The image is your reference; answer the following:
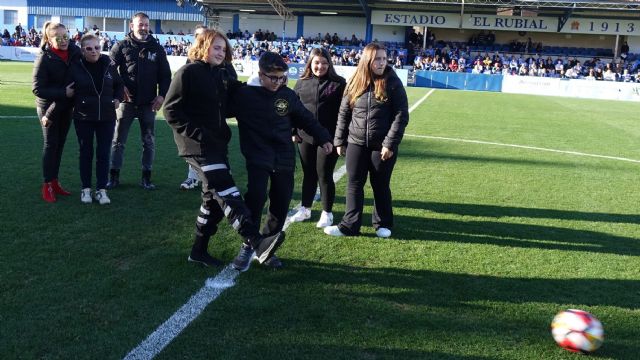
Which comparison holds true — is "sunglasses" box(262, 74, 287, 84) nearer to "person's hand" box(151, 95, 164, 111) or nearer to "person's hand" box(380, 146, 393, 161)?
"person's hand" box(380, 146, 393, 161)

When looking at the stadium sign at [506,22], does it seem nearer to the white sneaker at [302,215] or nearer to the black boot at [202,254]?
the white sneaker at [302,215]

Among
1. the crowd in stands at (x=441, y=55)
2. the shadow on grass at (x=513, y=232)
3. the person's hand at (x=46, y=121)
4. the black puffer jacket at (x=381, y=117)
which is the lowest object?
the shadow on grass at (x=513, y=232)

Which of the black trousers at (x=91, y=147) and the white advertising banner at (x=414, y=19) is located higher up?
the white advertising banner at (x=414, y=19)

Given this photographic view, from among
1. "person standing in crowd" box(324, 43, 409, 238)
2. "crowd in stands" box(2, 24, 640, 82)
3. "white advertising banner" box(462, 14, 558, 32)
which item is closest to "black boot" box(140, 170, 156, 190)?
"person standing in crowd" box(324, 43, 409, 238)

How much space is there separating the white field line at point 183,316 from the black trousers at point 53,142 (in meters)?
2.73

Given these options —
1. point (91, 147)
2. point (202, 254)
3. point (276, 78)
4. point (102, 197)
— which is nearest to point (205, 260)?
point (202, 254)

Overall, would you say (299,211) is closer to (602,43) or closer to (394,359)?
(394,359)

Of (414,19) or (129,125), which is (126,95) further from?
(414,19)

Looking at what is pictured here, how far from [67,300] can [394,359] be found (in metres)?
2.10

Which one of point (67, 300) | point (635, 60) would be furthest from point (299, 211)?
point (635, 60)

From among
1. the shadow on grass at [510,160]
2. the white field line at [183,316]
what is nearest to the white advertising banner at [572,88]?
the shadow on grass at [510,160]

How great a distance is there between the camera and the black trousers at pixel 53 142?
6012 millimetres

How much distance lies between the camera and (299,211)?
19.2ft

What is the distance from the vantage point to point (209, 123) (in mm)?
4211
